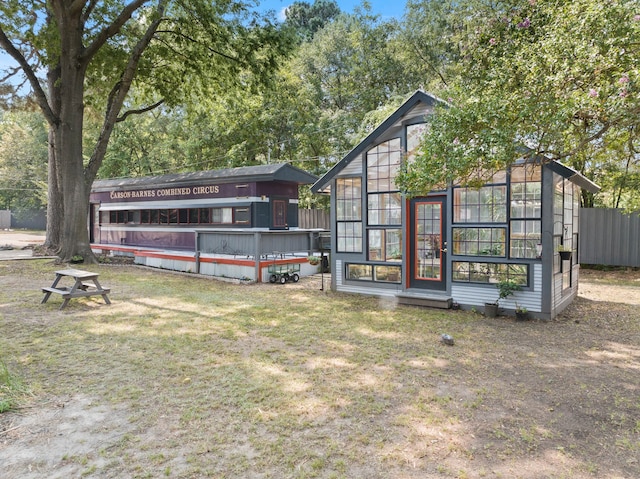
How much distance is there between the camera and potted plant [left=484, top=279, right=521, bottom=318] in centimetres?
771

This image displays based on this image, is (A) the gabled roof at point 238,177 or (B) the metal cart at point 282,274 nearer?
(B) the metal cart at point 282,274

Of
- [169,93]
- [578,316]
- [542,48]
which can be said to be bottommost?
[578,316]

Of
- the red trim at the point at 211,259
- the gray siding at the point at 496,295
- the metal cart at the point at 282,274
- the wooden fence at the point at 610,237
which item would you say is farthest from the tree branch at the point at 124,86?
the wooden fence at the point at 610,237

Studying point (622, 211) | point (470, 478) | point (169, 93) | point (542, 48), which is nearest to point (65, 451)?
point (470, 478)

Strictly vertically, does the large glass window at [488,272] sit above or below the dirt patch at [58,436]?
above

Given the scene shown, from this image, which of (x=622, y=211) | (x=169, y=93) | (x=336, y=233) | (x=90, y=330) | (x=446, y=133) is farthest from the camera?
(x=169, y=93)

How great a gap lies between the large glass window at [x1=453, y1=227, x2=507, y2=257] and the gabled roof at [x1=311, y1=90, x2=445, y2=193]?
266 centimetres

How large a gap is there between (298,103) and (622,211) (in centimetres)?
1545

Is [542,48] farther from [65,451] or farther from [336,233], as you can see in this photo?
[65,451]

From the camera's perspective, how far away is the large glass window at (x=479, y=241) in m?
7.87

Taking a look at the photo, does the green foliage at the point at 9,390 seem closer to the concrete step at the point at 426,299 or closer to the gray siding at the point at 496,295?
the concrete step at the point at 426,299

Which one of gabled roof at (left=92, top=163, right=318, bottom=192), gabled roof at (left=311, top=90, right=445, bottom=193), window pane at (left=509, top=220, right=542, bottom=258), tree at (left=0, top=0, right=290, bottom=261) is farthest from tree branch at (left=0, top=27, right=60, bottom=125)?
window pane at (left=509, top=220, right=542, bottom=258)

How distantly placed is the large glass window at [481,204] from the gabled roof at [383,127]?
6.39 feet

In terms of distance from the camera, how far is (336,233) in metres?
10.1
